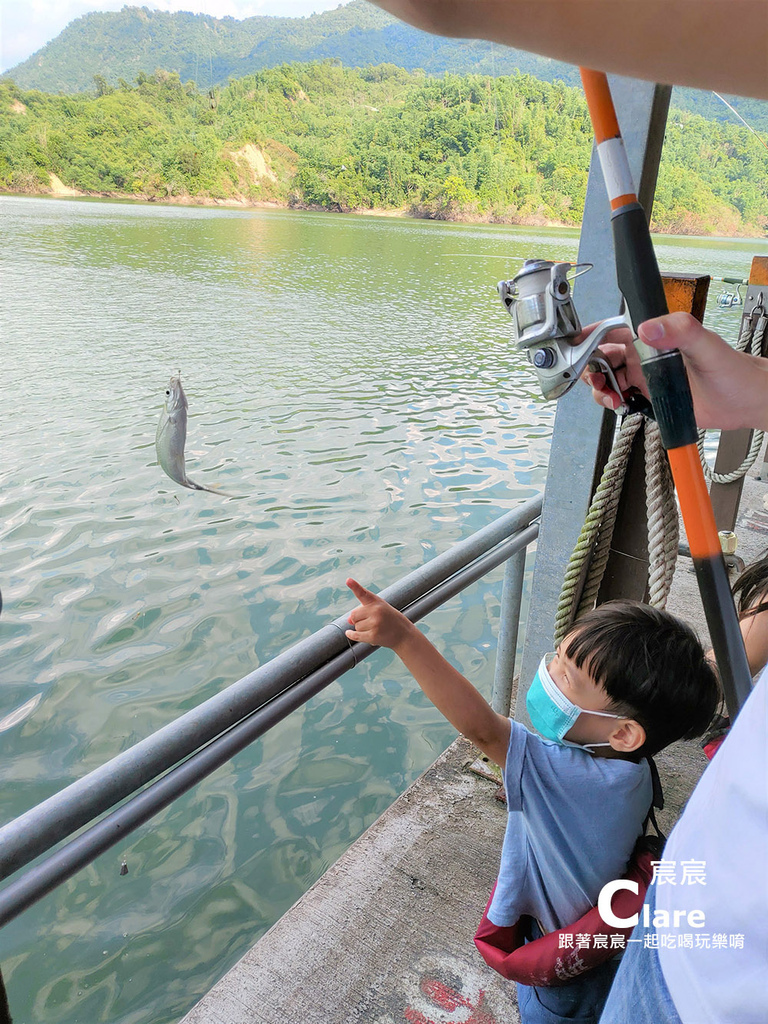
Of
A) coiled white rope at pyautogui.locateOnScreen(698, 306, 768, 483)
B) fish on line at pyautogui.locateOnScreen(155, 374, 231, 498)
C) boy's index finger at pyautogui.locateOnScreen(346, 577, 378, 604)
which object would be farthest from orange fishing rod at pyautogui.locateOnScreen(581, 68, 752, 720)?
coiled white rope at pyautogui.locateOnScreen(698, 306, 768, 483)

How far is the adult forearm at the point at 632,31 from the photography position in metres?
0.40

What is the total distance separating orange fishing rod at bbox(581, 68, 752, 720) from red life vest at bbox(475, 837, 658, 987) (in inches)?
15.8

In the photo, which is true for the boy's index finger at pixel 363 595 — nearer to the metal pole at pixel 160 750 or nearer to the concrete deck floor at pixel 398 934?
the metal pole at pixel 160 750

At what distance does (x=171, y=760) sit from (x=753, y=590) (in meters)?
1.22

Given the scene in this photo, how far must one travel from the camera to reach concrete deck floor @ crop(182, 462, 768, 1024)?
1.36 metres

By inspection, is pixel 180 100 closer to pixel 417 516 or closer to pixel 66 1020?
pixel 66 1020

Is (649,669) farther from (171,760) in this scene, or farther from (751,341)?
(751,341)

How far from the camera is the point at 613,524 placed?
1.47 metres

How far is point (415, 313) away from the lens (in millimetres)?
17203

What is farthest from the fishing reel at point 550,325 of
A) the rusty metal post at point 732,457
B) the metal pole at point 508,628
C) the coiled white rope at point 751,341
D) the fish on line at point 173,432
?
the rusty metal post at point 732,457

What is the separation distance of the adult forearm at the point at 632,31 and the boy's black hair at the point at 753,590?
122cm

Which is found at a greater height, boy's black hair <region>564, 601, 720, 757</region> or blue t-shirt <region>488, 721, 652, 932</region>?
boy's black hair <region>564, 601, 720, 757</region>

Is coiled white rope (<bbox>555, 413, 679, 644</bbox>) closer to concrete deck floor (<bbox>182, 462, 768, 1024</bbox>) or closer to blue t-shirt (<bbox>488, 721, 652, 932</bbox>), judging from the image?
blue t-shirt (<bbox>488, 721, 652, 932</bbox>)

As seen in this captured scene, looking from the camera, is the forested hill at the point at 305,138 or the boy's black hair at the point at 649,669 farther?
the forested hill at the point at 305,138
